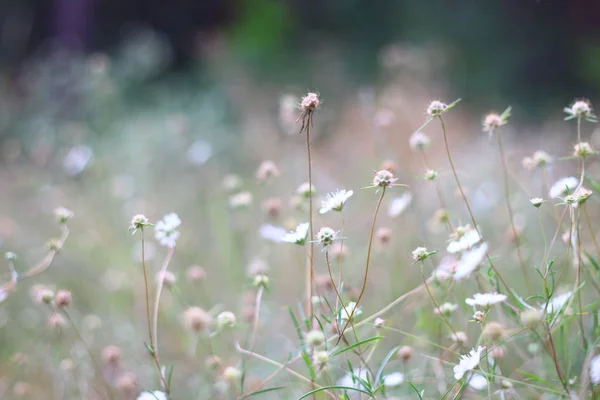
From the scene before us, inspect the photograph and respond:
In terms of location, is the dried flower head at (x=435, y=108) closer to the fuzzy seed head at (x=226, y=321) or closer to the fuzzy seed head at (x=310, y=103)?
the fuzzy seed head at (x=310, y=103)

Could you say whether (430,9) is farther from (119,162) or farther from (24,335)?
(24,335)

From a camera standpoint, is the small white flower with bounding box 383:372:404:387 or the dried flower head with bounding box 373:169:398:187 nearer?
the dried flower head with bounding box 373:169:398:187

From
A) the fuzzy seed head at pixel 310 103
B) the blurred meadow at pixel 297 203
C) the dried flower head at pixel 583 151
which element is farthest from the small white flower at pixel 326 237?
the dried flower head at pixel 583 151

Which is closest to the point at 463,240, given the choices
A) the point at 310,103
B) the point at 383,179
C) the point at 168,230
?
the point at 383,179

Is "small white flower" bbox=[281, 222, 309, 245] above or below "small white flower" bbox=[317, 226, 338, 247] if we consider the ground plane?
above

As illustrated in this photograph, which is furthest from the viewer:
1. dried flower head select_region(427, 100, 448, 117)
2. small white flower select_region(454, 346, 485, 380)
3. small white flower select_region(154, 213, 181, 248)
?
small white flower select_region(154, 213, 181, 248)

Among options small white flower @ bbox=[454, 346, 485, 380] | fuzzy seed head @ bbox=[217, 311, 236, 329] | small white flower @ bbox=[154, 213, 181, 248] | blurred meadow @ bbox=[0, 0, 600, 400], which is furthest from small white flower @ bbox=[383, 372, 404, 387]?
small white flower @ bbox=[154, 213, 181, 248]

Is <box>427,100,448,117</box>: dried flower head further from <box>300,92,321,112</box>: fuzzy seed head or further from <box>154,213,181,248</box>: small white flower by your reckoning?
<box>154,213,181,248</box>: small white flower

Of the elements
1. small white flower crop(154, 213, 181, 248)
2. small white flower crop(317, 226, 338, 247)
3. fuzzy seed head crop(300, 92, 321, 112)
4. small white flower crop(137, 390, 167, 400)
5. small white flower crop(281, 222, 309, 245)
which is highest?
fuzzy seed head crop(300, 92, 321, 112)
